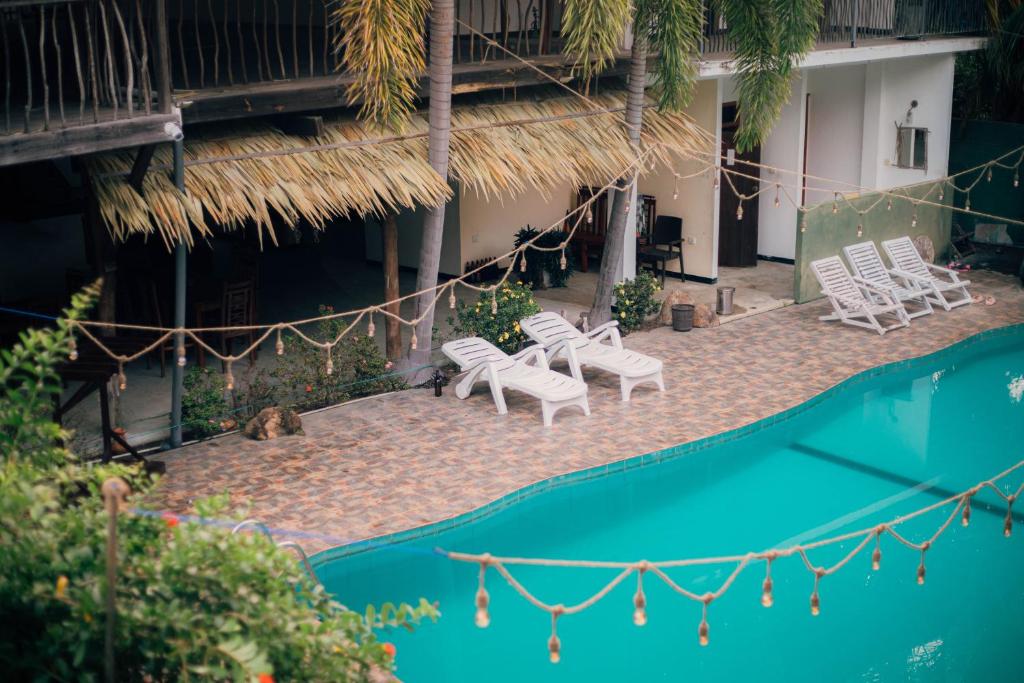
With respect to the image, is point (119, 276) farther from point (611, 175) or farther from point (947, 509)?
point (947, 509)

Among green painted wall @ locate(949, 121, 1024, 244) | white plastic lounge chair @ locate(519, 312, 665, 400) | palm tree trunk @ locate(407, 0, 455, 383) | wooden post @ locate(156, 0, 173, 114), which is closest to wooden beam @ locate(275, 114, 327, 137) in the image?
palm tree trunk @ locate(407, 0, 455, 383)

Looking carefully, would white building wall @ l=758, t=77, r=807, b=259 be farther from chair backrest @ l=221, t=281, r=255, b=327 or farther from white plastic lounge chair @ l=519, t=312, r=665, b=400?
chair backrest @ l=221, t=281, r=255, b=327

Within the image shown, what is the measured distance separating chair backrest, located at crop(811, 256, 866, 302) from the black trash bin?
1.77 metres

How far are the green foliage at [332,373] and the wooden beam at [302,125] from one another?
181cm

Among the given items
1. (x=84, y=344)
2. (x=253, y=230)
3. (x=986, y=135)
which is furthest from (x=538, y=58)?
(x=986, y=135)

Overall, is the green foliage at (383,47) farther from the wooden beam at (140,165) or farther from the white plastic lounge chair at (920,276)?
the white plastic lounge chair at (920,276)

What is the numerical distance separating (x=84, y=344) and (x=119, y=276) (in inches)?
118

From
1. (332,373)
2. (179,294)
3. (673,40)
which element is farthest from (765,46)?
(179,294)

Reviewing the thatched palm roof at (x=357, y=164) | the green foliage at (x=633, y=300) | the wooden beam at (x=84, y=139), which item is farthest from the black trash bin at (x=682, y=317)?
the wooden beam at (x=84, y=139)

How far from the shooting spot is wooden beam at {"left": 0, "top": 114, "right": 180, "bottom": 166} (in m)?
8.85

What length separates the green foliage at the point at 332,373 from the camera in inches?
474

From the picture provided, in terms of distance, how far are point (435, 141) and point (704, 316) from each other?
16.0ft

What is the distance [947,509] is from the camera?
36.0 ft

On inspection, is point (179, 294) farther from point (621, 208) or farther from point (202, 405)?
point (621, 208)
